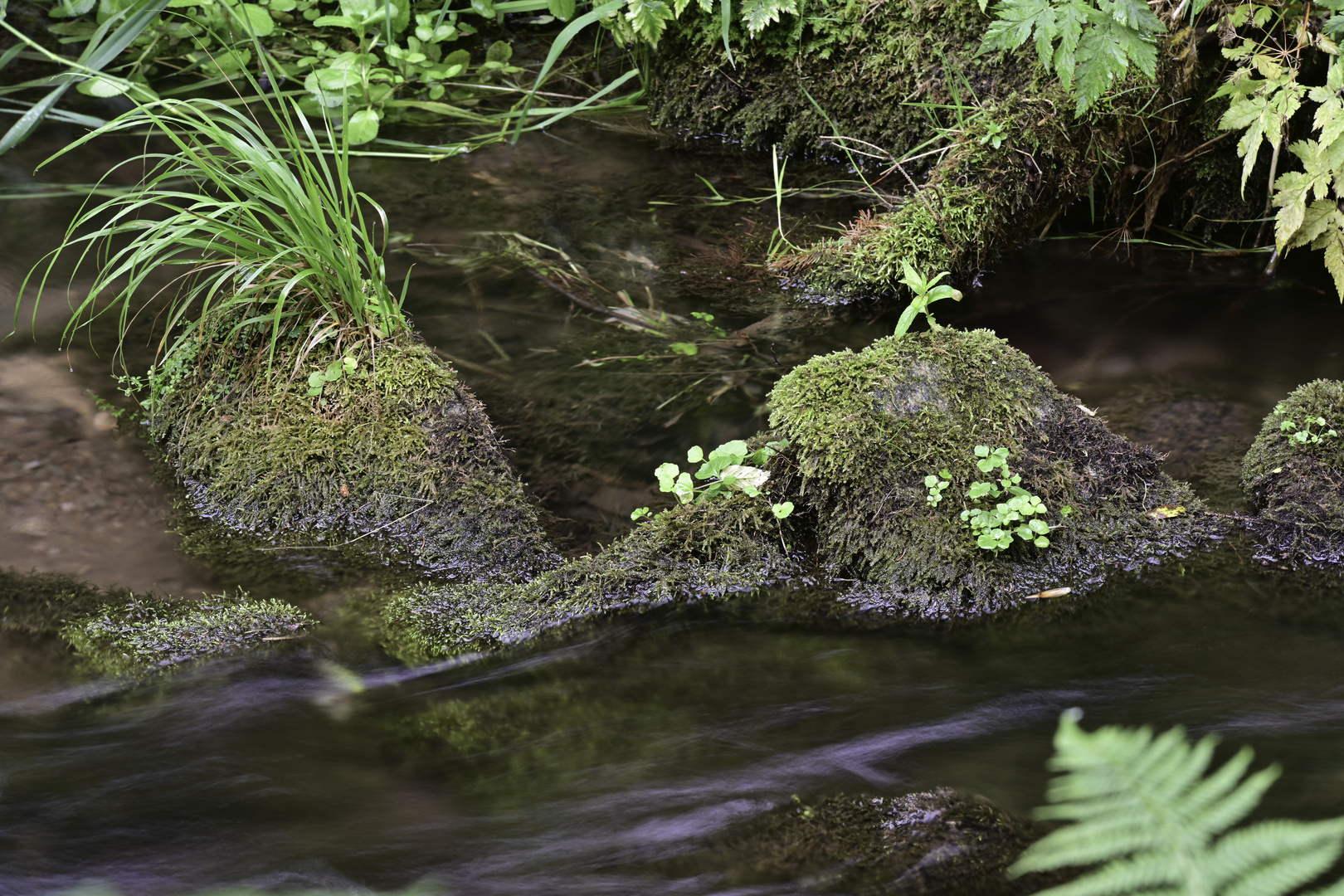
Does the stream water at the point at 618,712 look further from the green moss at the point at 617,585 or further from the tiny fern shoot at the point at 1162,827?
the tiny fern shoot at the point at 1162,827

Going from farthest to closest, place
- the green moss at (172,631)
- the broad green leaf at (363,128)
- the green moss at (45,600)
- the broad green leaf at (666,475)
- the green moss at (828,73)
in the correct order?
the broad green leaf at (363,128) → the green moss at (828,73) → the broad green leaf at (666,475) → the green moss at (45,600) → the green moss at (172,631)

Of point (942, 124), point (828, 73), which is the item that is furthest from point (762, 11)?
point (942, 124)

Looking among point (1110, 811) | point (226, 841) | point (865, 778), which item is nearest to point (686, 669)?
point (865, 778)

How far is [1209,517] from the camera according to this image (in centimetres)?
304

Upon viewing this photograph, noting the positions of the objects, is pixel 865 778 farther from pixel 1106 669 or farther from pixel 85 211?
pixel 85 211

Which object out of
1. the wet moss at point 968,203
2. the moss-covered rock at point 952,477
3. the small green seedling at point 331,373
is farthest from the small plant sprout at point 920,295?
the small green seedling at point 331,373

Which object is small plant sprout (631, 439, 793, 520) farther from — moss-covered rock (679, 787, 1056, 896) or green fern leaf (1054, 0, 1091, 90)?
green fern leaf (1054, 0, 1091, 90)

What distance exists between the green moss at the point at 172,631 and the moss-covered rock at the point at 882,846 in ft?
4.61

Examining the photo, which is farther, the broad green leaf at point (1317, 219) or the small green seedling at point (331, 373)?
the broad green leaf at point (1317, 219)

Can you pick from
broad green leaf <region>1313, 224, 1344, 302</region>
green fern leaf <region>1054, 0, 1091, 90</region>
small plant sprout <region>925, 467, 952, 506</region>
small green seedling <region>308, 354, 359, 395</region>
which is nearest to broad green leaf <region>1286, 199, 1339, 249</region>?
broad green leaf <region>1313, 224, 1344, 302</region>

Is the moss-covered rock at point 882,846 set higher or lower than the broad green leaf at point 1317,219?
lower

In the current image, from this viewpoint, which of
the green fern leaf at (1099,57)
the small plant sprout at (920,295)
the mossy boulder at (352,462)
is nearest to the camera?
the mossy boulder at (352,462)

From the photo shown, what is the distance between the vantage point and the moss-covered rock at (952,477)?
2812 mm

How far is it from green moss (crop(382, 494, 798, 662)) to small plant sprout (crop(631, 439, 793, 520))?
38mm
